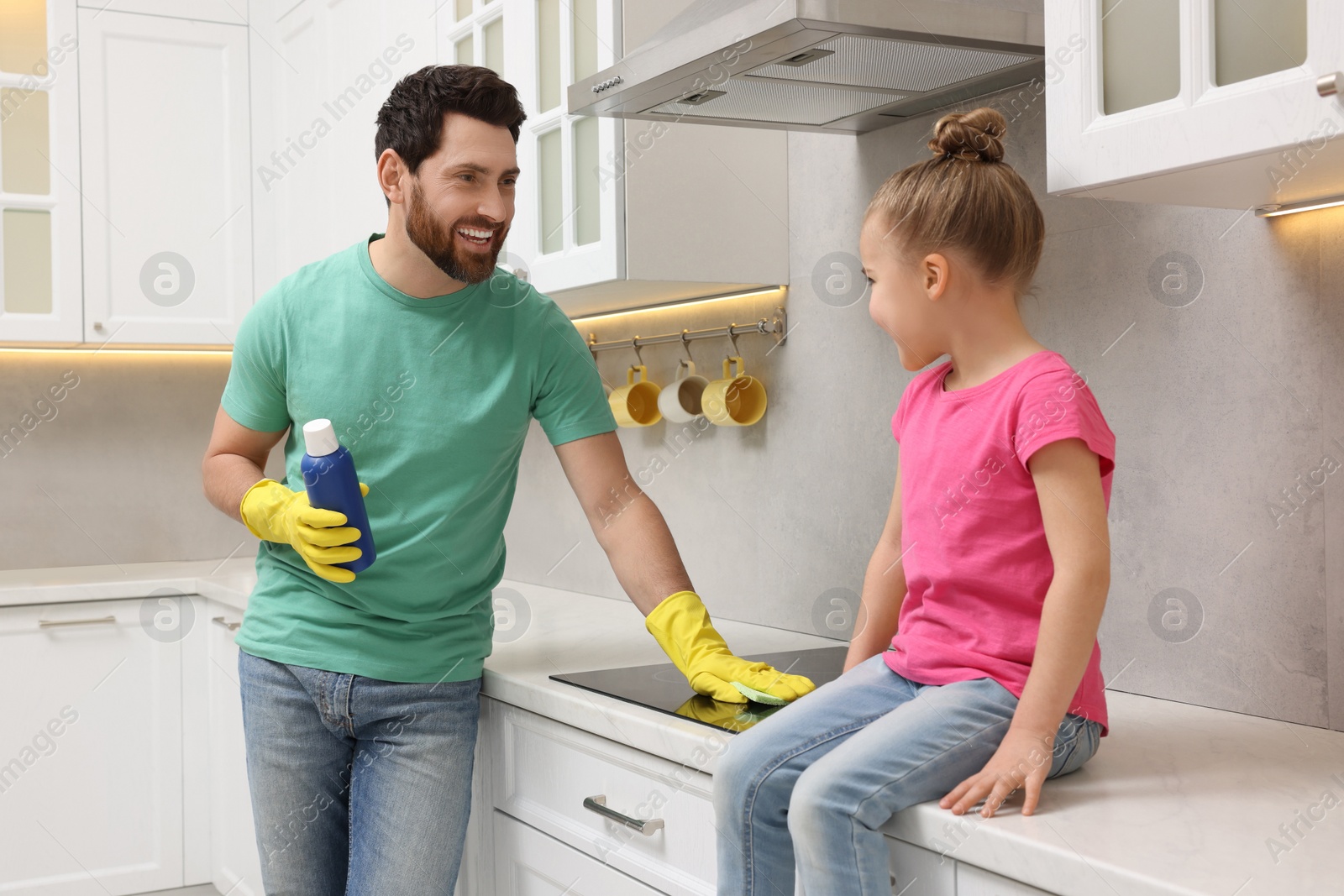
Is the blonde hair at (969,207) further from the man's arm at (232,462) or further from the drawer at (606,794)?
the man's arm at (232,462)

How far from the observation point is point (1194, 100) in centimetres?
90

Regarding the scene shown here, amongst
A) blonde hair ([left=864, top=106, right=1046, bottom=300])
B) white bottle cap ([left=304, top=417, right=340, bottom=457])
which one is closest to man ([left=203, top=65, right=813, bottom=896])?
white bottle cap ([left=304, top=417, right=340, bottom=457])

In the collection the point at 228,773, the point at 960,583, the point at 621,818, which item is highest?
the point at 960,583

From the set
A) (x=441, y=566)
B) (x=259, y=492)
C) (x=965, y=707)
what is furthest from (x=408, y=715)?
(x=965, y=707)

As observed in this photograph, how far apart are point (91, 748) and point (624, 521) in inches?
65.0

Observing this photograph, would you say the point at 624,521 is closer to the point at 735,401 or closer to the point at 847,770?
the point at 735,401

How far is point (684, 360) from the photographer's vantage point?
2.05 m

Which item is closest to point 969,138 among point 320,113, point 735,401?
point 735,401

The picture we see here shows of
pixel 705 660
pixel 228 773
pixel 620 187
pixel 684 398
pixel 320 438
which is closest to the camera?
pixel 320 438

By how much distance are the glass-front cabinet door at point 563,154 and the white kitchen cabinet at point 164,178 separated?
1.16 meters

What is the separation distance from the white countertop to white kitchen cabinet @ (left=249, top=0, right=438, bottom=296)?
52.3 inches

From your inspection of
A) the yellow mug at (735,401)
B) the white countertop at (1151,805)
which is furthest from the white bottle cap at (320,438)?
the yellow mug at (735,401)

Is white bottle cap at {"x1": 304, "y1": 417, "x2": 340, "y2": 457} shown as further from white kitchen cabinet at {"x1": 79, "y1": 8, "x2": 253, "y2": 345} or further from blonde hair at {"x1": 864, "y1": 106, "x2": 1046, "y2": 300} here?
white kitchen cabinet at {"x1": 79, "y1": 8, "x2": 253, "y2": 345}

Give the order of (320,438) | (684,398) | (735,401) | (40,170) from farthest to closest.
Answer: (40,170) < (684,398) < (735,401) < (320,438)
